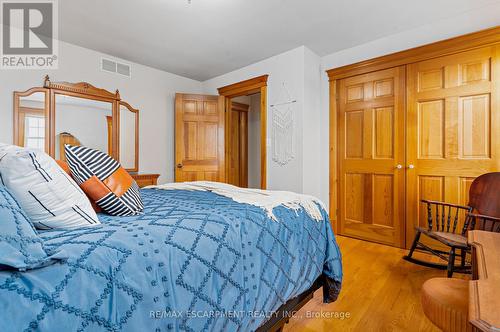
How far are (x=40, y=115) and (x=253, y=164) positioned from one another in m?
3.80

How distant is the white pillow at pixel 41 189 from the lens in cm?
Answer: 86

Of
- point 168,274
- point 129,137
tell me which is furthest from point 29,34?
point 168,274

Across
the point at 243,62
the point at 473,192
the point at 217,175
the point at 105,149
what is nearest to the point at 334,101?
the point at 243,62

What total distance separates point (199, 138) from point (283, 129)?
149 centimetres

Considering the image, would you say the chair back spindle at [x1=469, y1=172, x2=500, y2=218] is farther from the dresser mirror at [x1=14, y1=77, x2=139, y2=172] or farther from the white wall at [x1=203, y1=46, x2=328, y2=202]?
the dresser mirror at [x1=14, y1=77, x2=139, y2=172]

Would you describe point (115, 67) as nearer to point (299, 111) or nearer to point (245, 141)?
point (299, 111)

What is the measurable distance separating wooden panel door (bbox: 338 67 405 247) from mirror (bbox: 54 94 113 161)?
3.26m

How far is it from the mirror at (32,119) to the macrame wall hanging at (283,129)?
2852 mm

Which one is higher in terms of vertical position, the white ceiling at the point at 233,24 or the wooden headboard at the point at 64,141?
the white ceiling at the point at 233,24

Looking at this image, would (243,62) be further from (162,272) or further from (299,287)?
(162,272)

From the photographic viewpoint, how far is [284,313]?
56.9 inches

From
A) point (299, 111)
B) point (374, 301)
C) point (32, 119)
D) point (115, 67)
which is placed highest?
point (115, 67)

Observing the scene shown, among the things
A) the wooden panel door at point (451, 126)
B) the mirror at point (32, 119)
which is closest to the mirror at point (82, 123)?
the mirror at point (32, 119)

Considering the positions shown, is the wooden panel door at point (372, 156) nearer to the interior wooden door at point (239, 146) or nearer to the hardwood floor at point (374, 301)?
the hardwood floor at point (374, 301)
